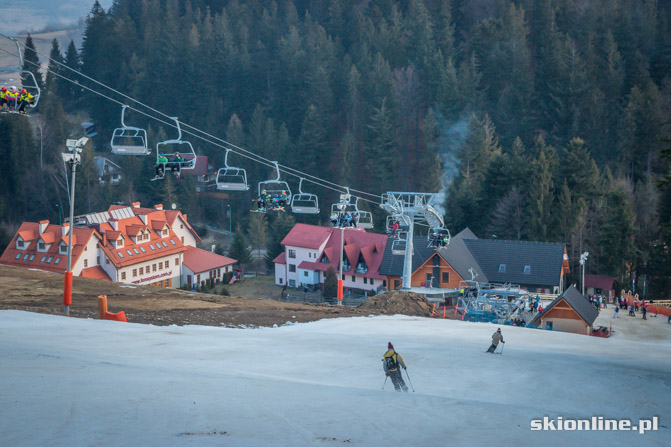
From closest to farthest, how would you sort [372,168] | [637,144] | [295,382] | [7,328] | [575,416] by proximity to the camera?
1. [575,416]
2. [295,382]
3. [7,328]
4. [637,144]
5. [372,168]

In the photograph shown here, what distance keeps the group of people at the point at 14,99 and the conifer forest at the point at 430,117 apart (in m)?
39.2

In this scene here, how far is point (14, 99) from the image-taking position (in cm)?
1834

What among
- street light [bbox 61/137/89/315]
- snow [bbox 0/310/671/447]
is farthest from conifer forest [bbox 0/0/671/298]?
street light [bbox 61/137/89/315]

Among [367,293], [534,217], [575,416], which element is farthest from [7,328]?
[534,217]

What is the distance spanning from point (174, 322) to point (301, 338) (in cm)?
394

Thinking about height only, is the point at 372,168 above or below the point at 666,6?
below

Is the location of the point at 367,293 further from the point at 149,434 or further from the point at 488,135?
the point at 149,434

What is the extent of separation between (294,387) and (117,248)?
3888cm

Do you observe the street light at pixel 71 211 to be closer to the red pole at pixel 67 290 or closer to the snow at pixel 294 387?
the red pole at pixel 67 290

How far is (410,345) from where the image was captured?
63.2ft

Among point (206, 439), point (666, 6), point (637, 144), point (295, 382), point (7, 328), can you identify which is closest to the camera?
point (206, 439)

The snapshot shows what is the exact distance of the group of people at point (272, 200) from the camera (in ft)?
84.6

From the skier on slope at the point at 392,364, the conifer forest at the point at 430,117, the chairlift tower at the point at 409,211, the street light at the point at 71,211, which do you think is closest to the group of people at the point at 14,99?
the street light at the point at 71,211

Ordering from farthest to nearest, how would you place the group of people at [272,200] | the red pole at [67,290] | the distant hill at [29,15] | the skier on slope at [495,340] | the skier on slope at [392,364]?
the distant hill at [29,15], the group of people at [272,200], the red pole at [67,290], the skier on slope at [495,340], the skier on slope at [392,364]
